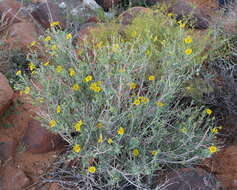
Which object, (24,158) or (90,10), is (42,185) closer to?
(24,158)

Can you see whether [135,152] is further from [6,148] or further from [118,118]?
[6,148]

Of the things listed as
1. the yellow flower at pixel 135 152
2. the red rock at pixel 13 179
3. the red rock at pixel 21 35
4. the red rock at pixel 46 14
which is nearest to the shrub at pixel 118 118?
the yellow flower at pixel 135 152

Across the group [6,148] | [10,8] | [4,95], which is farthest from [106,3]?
[6,148]

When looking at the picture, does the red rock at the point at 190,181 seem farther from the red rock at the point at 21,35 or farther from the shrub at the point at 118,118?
the red rock at the point at 21,35

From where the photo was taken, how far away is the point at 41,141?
2.72m

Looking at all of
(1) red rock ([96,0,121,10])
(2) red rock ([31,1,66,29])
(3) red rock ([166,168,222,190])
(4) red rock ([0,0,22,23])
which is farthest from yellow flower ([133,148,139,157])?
(1) red rock ([96,0,121,10])

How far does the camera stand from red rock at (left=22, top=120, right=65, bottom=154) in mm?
2727

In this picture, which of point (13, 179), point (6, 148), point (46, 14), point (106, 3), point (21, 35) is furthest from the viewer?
point (106, 3)

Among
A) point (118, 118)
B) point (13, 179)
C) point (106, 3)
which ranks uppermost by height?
point (106, 3)

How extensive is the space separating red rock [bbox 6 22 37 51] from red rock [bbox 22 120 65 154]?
A: 151 cm

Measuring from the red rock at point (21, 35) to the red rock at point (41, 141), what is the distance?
1506mm

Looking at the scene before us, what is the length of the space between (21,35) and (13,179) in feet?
7.34

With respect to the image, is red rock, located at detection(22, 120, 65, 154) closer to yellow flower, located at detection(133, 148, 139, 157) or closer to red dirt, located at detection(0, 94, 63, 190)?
red dirt, located at detection(0, 94, 63, 190)

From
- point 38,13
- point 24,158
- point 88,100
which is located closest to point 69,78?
point 88,100
